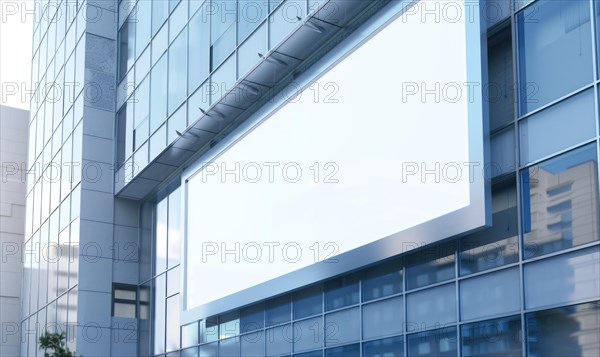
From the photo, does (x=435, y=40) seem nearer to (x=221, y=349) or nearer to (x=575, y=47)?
(x=575, y=47)

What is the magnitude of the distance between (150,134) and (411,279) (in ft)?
42.5

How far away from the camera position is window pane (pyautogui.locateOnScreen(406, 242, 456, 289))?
47.5ft

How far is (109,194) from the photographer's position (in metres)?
28.7

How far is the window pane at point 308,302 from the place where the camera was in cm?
1789

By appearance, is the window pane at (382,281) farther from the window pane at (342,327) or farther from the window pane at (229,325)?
the window pane at (229,325)

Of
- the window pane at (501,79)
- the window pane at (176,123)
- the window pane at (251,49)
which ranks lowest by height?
the window pane at (501,79)

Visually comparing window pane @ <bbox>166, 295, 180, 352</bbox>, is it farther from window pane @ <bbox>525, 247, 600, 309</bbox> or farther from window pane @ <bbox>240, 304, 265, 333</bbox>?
window pane @ <bbox>525, 247, 600, 309</bbox>

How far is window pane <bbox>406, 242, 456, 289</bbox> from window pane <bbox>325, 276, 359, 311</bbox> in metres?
1.75

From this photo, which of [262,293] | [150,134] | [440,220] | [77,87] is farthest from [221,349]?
[77,87]

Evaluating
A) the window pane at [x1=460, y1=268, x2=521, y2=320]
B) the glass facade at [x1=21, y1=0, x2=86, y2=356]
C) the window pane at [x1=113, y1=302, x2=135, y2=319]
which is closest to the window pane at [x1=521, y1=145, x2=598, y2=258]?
the window pane at [x1=460, y1=268, x2=521, y2=320]

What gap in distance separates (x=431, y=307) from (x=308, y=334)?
415 centimetres

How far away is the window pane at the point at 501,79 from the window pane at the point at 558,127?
0.54 m

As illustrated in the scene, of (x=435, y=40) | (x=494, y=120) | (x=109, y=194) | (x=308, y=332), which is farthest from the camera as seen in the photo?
A: (x=109, y=194)

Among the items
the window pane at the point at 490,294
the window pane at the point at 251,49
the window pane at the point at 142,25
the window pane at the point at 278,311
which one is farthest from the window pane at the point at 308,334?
the window pane at the point at 142,25
